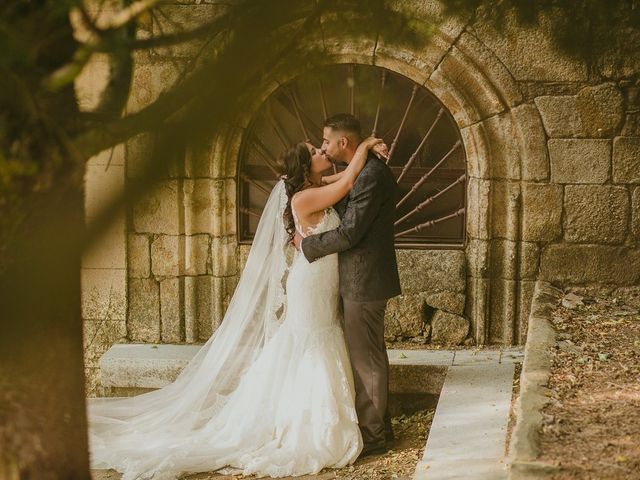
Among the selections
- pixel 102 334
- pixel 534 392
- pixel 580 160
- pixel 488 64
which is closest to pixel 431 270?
pixel 580 160

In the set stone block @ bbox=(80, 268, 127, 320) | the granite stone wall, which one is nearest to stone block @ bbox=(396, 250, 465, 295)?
the granite stone wall

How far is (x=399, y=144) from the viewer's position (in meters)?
6.88

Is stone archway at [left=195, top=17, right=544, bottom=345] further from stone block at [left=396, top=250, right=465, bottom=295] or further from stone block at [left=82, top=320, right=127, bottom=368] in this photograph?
stone block at [left=82, top=320, right=127, bottom=368]

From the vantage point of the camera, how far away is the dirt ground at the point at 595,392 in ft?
11.5

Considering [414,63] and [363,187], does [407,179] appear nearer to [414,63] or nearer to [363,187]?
[414,63]

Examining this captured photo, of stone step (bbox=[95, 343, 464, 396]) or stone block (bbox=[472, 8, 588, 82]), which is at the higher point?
stone block (bbox=[472, 8, 588, 82])

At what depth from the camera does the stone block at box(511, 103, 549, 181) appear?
6430mm

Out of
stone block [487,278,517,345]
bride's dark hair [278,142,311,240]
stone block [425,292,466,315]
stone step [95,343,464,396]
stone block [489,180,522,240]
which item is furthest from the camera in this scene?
stone block [425,292,466,315]

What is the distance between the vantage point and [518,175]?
6.55m

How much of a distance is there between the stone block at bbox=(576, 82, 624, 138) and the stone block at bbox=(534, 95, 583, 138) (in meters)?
0.04

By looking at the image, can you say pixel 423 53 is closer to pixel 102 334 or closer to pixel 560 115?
pixel 560 115

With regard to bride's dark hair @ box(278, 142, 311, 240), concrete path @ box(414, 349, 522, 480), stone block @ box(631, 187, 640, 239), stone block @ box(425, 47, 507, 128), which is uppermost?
stone block @ box(425, 47, 507, 128)

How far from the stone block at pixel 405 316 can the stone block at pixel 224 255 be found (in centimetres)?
118

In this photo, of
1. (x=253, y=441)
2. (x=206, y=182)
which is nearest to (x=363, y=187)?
(x=253, y=441)
